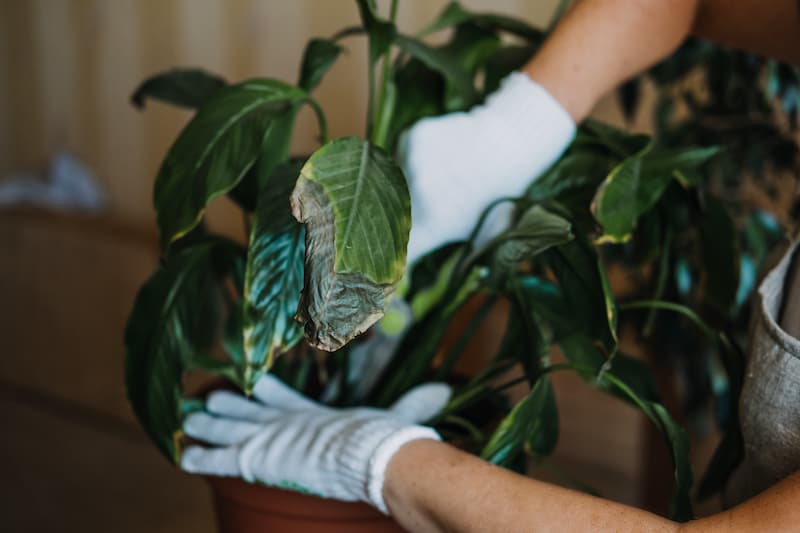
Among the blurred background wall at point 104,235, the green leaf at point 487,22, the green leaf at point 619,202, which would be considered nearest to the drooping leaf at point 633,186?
the green leaf at point 619,202

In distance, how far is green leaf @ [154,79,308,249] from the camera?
730 millimetres

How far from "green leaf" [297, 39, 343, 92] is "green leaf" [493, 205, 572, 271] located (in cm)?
25

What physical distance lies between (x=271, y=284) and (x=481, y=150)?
25cm

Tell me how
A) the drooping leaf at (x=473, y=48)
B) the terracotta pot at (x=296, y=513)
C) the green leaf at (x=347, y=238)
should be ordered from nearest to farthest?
the green leaf at (x=347, y=238) → the terracotta pot at (x=296, y=513) → the drooping leaf at (x=473, y=48)

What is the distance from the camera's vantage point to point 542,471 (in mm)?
1692

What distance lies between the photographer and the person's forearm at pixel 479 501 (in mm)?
611

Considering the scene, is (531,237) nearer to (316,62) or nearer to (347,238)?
(347,238)

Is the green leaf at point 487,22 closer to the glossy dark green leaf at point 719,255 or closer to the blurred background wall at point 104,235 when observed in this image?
the glossy dark green leaf at point 719,255

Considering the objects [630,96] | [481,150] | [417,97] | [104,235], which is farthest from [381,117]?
[104,235]

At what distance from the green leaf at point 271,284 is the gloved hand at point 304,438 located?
0.09 m

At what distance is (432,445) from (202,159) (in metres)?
0.31

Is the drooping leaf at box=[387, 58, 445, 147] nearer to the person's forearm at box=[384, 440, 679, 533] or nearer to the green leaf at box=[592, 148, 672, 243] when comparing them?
the green leaf at box=[592, 148, 672, 243]

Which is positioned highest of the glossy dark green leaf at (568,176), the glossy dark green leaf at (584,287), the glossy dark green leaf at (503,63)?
the glossy dark green leaf at (503,63)

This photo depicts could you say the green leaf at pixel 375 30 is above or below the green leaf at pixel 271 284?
above
